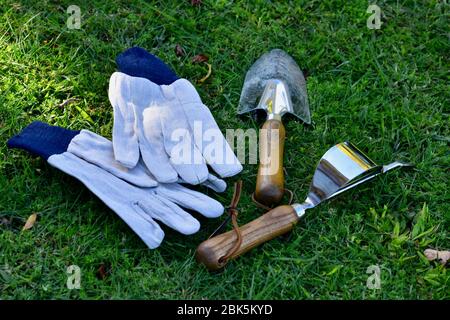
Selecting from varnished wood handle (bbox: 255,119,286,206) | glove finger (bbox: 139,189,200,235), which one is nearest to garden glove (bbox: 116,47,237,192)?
varnished wood handle (bbox: 255,119,286,206)

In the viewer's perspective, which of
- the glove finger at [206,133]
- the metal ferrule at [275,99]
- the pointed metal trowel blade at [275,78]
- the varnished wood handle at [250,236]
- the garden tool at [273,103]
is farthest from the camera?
the pointed metal trowel blade at [275,78]

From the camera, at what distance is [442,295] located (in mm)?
2543

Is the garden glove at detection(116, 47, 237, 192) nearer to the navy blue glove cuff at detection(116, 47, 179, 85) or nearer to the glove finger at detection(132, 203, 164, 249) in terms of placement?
the navy blue glove cuff at detection(116, 47, 179, 85)

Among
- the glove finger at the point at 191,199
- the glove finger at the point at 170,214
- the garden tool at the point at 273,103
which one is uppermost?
the garden tool at the point at 273,103

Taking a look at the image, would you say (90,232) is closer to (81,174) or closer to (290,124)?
(81,174)

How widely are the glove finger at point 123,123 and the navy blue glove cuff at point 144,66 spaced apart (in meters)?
0.11

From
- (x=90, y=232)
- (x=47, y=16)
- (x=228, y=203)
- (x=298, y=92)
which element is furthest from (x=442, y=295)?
(x=47, y=16)

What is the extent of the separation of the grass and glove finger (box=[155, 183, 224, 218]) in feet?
0.30

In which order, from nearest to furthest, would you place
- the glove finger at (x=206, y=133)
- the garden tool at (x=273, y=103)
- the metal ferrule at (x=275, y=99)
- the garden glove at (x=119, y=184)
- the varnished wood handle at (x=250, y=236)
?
the varnished wood handle at (x=250, y=236) → the garden glove at (x=119, y=184) → the garden tool at (x=273, y=103) → the glove finger at (x=206, y=133) → the metal ferrule at (x=275, y=99)

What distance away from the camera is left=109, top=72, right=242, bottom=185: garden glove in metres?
2.78

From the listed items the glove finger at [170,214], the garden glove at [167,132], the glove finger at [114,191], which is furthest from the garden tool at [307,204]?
the garden glove at [167,132]

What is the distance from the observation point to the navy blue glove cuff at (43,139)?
278 cm

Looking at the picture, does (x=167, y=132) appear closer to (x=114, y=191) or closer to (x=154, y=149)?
(x=154, y=149)

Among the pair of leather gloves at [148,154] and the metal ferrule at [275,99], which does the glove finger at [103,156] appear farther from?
the metal ferrule at [275,99]
